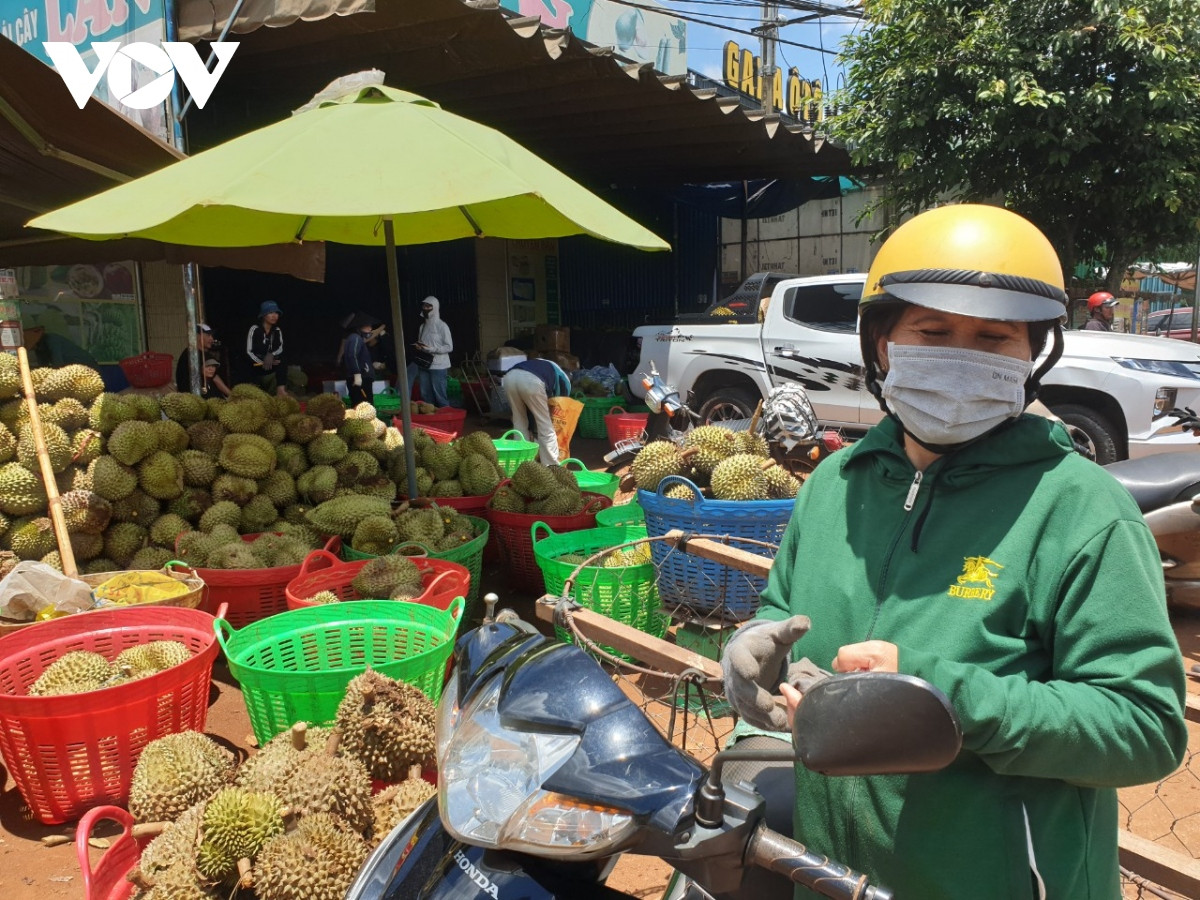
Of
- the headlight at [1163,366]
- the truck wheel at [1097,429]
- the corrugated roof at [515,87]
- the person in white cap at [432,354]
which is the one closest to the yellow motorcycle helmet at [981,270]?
the truck wheel at [1097,429]

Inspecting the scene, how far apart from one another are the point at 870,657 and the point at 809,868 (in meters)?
0.27

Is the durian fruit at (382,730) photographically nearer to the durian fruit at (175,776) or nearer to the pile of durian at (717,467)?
the durian fruit at (175,776)

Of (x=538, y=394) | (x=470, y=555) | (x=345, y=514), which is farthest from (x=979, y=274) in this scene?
(x=538, y=394)

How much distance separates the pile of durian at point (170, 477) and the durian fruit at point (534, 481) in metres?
0.75

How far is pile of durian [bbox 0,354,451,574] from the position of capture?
149 inches

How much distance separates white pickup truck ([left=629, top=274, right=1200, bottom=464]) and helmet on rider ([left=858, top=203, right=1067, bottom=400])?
3.94 metres

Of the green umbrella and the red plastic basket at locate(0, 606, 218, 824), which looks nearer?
the red plastic basket at locate(0, 606, 218, 824)

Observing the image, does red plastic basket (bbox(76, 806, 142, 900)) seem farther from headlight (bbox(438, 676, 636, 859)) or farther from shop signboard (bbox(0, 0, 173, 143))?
shop signboard (bbox(0, 0, 173, 143))

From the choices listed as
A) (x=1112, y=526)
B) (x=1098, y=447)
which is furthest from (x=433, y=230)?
(x=1098, y=447)

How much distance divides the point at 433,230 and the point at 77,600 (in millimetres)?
2856

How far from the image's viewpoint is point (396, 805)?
193 cm

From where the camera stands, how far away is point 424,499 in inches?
174

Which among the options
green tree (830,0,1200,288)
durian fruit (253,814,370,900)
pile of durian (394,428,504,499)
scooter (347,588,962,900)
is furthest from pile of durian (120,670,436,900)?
green tree (830,0,1200,288)

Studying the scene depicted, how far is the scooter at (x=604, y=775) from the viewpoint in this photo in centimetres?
79
